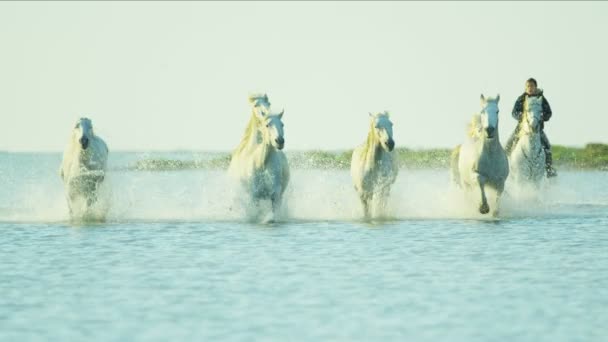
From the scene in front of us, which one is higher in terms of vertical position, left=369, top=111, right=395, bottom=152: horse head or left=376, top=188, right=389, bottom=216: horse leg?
left=369, top=111, right=395, bottom=152: horse head

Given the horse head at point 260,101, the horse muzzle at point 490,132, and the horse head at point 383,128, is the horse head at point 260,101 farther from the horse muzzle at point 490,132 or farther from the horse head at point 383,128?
the horse muzzle at point 490,132

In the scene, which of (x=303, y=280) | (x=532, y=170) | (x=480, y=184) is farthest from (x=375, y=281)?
(x=532, y=170)

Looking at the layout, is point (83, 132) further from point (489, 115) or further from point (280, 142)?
point (489, 115)

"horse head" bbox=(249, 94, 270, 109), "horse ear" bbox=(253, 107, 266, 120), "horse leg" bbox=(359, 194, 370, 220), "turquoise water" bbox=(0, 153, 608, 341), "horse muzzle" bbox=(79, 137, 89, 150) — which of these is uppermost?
"horse head" bbox=(249, 94, 270, 109)

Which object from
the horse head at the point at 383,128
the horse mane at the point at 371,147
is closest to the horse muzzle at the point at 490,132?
the horse head at the point at 383,128

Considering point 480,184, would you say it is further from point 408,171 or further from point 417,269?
point 408,171

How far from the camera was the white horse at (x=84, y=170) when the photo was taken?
21828mm

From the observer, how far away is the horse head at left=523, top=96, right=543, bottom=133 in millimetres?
22859

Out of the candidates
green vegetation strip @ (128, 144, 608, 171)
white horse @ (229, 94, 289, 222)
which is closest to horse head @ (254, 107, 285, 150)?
white horse @ (229, 94, 289, 222)

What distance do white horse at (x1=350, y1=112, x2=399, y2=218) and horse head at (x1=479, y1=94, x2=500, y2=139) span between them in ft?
5.10

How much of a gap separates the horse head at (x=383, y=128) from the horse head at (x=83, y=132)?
486cm

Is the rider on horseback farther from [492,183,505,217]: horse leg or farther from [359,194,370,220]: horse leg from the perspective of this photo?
[359,194,370,220]: horse leg

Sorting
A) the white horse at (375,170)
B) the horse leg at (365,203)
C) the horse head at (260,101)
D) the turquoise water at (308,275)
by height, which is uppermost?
the horse head at (260,101)

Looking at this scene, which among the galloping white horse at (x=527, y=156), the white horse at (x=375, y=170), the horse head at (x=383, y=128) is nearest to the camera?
the horse head at (x=383, y=128)
